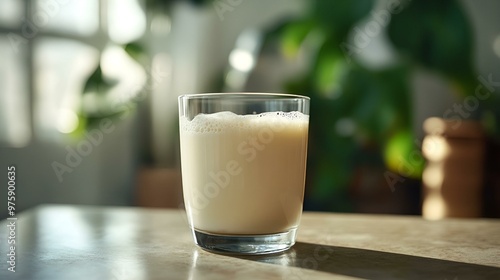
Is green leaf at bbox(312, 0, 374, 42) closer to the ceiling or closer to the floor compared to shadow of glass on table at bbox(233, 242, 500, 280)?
closer to the ceiling

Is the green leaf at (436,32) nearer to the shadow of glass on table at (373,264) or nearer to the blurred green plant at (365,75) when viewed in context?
the blurred green plant at (365,75)

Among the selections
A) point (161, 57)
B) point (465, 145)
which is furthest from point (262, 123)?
point (161, 57)

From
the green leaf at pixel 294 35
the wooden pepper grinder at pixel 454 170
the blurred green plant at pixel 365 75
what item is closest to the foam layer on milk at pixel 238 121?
the blurred green plant at pixel 365 75

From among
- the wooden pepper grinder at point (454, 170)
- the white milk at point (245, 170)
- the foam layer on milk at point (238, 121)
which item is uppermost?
the foam layer on milk at point (238, 121)

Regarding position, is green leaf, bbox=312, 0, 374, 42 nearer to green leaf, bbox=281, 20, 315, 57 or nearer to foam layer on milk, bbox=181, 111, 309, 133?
green leaf, bbox=281, 20, 315, 57

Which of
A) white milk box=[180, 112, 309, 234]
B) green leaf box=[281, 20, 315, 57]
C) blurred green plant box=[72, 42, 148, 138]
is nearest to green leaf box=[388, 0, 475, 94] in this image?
green leaf box=[281, 20, 315, 57]

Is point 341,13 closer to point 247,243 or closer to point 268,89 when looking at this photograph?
point 247,243

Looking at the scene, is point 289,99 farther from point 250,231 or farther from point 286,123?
point 250,231
